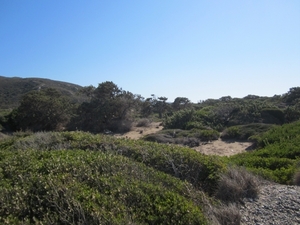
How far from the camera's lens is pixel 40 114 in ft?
66.4

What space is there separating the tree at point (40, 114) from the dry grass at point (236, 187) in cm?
1800

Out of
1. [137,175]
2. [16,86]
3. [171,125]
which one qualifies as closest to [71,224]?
[137,175]

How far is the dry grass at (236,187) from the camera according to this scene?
4391 millimetres

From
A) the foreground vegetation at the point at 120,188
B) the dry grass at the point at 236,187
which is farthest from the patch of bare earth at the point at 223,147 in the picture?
the dry grass at the point at 236,187

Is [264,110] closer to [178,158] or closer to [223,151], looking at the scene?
[223,151]

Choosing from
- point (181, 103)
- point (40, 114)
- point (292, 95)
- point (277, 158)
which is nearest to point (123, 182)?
point (277, 158)

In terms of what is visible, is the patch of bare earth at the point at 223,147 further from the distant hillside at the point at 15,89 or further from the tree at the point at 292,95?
Answer: the distant hillside at the point at 15,89

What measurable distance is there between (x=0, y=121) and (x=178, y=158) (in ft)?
67.2

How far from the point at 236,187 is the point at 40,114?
18.7 m

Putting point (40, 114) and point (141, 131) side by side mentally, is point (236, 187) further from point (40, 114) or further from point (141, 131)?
point (40, 114)

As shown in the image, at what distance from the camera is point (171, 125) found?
2061 centimetres

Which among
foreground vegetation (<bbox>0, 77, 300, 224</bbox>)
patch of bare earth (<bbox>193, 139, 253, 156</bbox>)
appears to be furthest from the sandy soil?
foreground vegetation (<bbox>0, 77, 300, 224</bbox>)

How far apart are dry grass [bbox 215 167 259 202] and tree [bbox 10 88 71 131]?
18.0m

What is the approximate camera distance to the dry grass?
4391 millimetres
